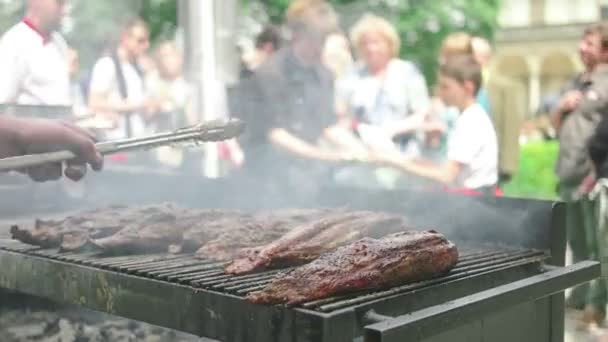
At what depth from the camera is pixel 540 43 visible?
2089 cm

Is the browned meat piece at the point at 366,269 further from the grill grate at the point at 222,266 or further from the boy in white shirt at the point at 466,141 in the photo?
the boy in white shirt at the point at 466,141

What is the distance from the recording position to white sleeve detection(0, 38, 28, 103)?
4.59m

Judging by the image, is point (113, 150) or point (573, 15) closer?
point (113, 150)

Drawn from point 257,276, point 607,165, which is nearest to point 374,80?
point 607,165

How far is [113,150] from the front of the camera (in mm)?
3629

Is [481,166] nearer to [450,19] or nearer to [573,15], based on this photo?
[450,19]

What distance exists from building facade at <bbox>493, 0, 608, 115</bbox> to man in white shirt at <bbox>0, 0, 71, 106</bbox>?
14759 millimetres

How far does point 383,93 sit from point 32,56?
316cm

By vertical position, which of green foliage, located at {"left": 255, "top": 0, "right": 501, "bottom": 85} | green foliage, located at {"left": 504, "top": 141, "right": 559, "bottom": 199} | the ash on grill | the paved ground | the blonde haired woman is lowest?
the paved ground

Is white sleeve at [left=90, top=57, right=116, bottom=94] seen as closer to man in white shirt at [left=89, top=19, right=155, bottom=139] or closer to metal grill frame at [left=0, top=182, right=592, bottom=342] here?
man in white shirt at [left=89, top=19, right=155, bottom=139]

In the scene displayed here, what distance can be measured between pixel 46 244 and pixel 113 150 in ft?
1.76

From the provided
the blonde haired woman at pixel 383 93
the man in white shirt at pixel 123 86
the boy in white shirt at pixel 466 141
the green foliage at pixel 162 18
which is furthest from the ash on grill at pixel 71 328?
the green foliage at pixel 162 18

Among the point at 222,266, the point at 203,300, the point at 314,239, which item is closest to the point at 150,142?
the point at 222,266

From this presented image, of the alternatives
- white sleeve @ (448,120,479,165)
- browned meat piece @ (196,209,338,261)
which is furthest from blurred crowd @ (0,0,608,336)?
browned meat piece @ (196,209,338,261)
